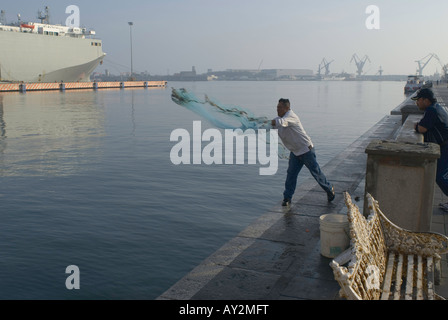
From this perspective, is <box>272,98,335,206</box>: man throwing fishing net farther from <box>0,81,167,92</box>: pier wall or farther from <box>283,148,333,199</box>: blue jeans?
<box>0,81,167,92</box>: pier wall

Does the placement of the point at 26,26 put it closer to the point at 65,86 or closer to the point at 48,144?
the point at 65,86

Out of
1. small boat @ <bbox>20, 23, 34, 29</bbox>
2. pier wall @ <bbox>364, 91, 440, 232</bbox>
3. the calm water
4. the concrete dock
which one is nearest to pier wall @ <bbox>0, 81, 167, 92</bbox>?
small boat @ <bbox>20, 23, 34, 29</bbox>

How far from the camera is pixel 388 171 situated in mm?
5617

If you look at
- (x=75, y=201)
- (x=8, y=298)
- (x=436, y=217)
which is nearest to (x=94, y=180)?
(x=75, y=201)

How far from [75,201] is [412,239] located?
879 cm

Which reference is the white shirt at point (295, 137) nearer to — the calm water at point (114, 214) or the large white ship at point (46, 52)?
the calm water at point (114, 214)

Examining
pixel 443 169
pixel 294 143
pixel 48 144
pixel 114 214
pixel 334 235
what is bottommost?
pixel 114 214

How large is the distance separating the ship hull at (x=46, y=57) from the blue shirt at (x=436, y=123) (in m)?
100

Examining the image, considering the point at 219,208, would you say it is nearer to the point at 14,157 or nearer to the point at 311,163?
the point at 311,163

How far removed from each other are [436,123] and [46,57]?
104772 millimetres

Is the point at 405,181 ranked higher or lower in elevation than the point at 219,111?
lower

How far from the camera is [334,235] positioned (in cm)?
571

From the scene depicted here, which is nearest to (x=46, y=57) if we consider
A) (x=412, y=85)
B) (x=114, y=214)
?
(x=412, y=85)

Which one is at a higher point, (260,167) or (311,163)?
(311,163)
